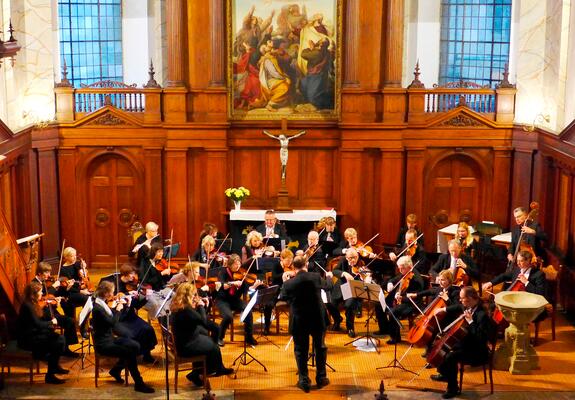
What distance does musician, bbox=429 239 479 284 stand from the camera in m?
13.9

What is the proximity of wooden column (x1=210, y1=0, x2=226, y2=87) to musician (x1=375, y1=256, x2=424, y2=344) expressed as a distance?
18.1ft

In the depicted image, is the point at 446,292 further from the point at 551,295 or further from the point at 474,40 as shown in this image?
the point at 474,40

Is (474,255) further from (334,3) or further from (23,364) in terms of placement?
(23,364)

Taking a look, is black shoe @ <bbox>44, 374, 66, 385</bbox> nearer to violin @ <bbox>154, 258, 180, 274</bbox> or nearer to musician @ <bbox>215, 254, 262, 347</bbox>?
musician @ <bbox>215, 254, 262, 347</bbox>

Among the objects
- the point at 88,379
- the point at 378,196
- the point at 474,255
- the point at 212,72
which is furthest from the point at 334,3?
the point at 88,379

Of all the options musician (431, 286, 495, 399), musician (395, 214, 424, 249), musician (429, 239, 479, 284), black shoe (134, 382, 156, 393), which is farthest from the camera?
musician (395, 214, 424, 249)

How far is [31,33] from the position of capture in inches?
658

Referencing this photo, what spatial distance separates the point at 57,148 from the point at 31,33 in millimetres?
2167

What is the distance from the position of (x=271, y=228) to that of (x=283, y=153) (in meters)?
2.13

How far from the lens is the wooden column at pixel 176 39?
55.9ft

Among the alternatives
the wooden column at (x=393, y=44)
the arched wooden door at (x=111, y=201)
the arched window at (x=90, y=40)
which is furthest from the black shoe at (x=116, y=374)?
the arched window at (x=90, y=40)

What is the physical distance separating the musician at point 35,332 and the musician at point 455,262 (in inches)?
224

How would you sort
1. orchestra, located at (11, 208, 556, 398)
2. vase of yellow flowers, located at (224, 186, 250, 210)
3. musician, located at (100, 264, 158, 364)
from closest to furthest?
orchestra, located at (11, 208, 556, 398)
musician, located at (100, 264, 158, 364)
vase of yellow flowers, located at (224, 186, 250, 210)

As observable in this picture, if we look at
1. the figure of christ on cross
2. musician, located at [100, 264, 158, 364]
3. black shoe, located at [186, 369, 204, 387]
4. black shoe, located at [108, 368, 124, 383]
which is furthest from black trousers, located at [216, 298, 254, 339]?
the figure of christ on cross
